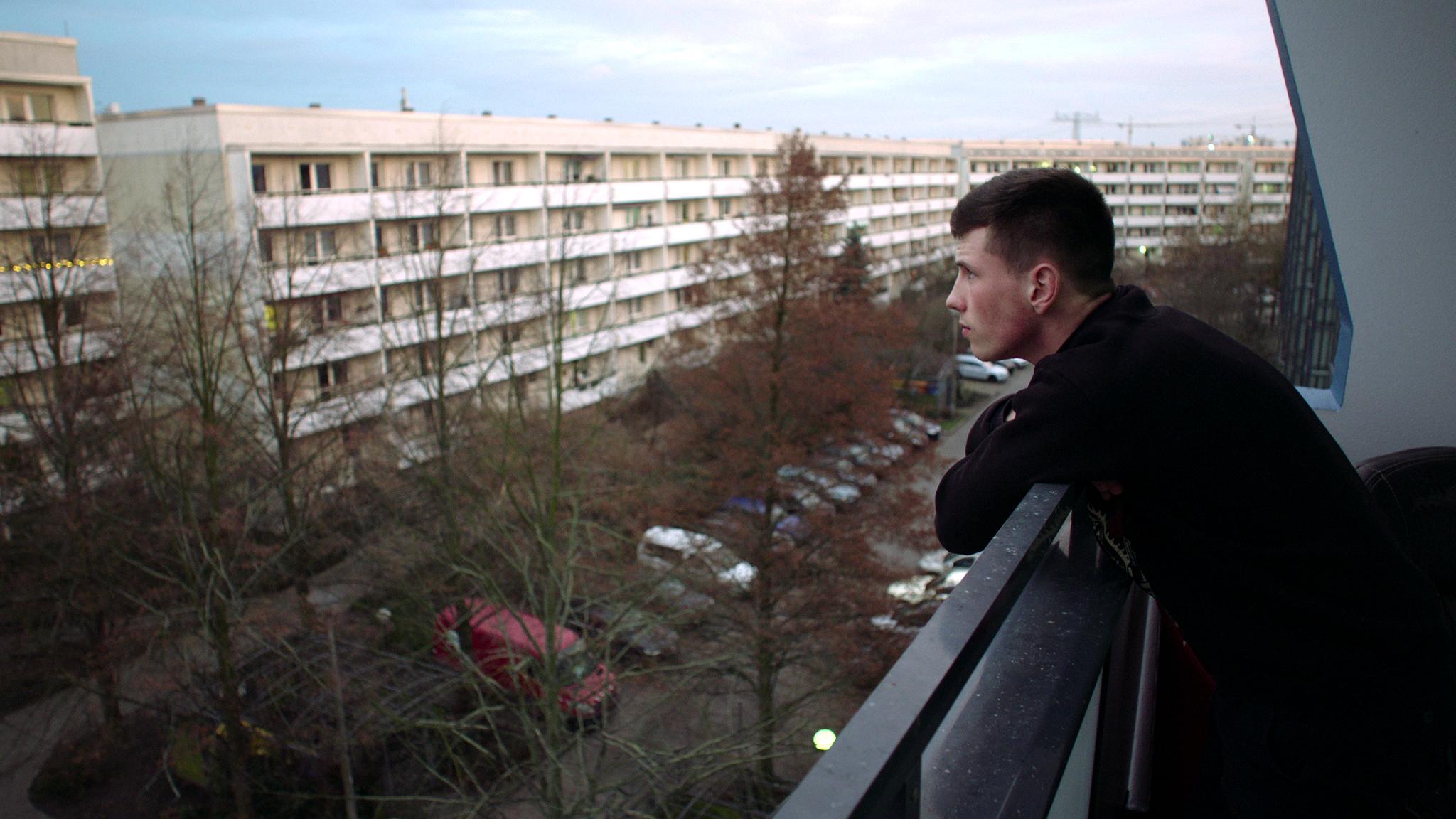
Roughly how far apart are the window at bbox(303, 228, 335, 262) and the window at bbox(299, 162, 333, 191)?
114 centimetres

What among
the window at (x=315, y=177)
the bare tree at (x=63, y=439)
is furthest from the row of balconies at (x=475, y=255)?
the bare tree at (x=63, y=439)

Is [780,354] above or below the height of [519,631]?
above

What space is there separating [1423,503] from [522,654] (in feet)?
36.1

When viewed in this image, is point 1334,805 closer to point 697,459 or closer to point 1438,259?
point 1438,259

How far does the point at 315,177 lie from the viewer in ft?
78.7

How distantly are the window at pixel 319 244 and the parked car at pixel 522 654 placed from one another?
34.8 ft

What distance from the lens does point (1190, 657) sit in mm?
2008

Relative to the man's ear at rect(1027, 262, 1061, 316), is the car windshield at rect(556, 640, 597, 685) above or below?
below

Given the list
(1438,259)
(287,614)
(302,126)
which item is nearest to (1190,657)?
(1438,259)

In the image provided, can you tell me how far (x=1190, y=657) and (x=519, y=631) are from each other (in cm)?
1201

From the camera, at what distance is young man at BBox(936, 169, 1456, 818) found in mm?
1338

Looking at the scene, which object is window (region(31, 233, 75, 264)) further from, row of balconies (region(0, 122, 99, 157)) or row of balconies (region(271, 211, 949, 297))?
row of balconies (region(271, 211, 949, 297))

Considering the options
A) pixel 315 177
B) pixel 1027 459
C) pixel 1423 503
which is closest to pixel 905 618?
pixel 1423 503

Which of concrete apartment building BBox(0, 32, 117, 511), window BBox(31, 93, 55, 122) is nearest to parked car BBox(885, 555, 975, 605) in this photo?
concrete apartment building BBox(0, 32, 117, 511)
